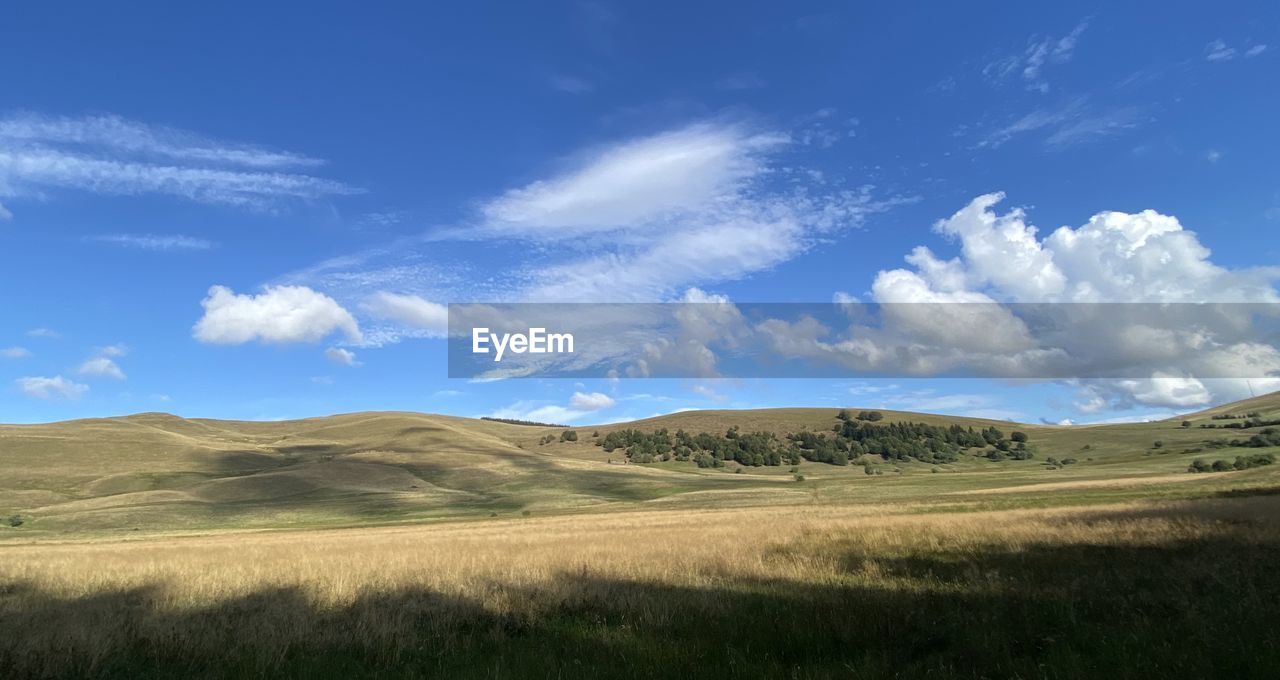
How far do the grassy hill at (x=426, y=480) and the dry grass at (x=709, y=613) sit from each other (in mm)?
36038

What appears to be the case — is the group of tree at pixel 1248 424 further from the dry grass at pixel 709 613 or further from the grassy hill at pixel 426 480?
the dry grass at pixel 709 613

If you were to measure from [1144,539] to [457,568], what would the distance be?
1633cm

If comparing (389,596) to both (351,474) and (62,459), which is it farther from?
(62,459)

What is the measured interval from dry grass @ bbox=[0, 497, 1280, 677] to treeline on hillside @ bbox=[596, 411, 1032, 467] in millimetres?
155008

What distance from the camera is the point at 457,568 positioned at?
16547 millimetres

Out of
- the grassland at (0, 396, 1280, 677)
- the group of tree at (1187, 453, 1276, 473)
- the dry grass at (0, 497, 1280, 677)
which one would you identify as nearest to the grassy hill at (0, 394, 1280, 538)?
the group of tree at (1187, 453, 1276, 473)

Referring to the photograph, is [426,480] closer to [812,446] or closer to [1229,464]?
[812,446]

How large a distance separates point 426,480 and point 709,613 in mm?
122889

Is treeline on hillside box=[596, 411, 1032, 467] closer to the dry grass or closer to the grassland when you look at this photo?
the grassland

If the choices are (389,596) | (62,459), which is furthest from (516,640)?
(62,459)

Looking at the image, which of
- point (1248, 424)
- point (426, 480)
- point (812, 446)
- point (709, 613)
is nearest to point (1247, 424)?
point (1248, 424)

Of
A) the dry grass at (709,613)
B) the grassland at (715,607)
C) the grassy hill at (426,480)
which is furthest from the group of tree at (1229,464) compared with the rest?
the dry grass at (709,613)

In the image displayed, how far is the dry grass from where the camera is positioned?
689cm

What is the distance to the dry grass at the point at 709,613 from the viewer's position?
6.89 m
